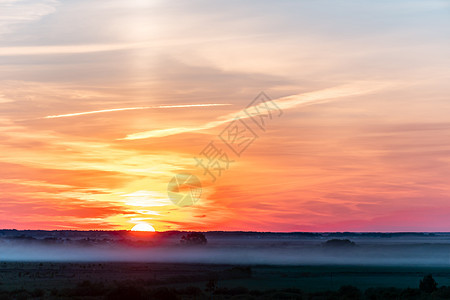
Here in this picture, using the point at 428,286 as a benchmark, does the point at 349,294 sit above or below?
below

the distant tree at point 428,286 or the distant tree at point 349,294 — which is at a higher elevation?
the distant tree at point 428,286

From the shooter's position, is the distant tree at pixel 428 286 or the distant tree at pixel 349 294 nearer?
the distant tree at pixel 349 294

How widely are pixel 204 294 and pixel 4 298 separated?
16217 millimetres

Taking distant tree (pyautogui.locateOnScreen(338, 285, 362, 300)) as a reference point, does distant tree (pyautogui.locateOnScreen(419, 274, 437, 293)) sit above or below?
above

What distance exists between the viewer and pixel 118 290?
55750 mm

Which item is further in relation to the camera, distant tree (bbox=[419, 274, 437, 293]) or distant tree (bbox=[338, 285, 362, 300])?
distant tree (bbox=[419, 274, 437, 293])

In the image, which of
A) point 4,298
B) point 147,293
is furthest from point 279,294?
point 4,298

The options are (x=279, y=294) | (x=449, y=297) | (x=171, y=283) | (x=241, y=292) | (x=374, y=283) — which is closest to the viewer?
(x=449, y=297)

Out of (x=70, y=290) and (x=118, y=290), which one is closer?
(x=118, y=290)

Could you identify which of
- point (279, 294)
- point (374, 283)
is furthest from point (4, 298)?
point (374, 283)

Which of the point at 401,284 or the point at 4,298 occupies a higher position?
the point at 401,284

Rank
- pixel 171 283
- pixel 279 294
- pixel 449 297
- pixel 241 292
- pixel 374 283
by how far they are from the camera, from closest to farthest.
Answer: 1. pixel 449 297
2. pixel 279 294
3. pixel 241 292
4. pixel 171 283
5. pixel 374 283

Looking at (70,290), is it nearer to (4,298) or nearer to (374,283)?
(4,298)

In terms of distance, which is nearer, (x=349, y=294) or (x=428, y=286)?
(x=349, y=294)
